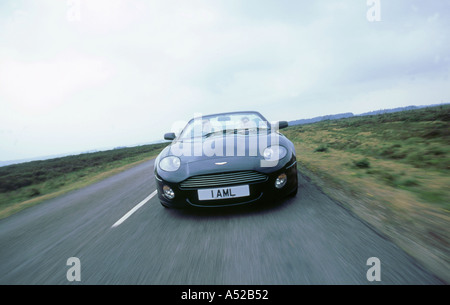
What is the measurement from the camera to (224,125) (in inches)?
159

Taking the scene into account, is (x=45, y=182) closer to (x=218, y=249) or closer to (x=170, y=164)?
(x=170, y=164)

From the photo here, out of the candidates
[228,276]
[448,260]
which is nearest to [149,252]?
[228,276]

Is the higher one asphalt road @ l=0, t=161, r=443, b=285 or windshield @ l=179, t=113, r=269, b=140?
windshield @ l=179, t=113, r=269, b=140

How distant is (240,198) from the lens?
7.80ft

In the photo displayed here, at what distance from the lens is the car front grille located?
238 cm

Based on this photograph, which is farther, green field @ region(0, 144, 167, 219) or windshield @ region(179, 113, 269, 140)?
green field @ region(0, 144, 167, 219)

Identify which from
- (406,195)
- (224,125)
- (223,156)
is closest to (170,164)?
(223,156)

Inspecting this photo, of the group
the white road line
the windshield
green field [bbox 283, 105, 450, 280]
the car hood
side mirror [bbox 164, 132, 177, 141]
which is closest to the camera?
green field [bbox 283, 105, 450, 280]

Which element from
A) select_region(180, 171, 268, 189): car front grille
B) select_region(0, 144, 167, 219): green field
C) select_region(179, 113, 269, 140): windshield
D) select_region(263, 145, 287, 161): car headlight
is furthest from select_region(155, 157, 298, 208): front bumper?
select_region(0, 144, 167, 219): green field

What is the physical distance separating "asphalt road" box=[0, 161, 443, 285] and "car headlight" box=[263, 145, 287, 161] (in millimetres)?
646

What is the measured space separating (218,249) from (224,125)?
260 cm

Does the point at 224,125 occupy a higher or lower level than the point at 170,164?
higher

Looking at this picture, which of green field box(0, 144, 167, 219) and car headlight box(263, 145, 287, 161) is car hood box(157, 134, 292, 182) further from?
green field box(0, 144, 167, 219)
